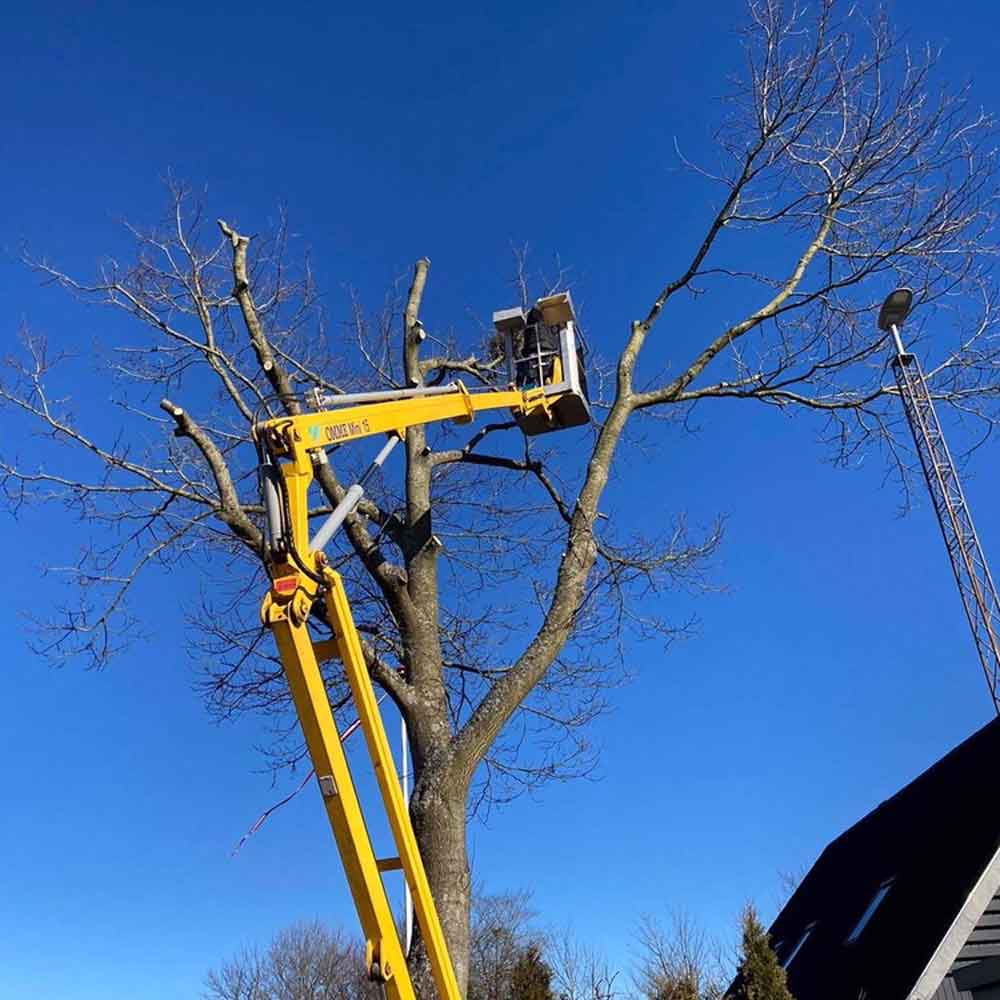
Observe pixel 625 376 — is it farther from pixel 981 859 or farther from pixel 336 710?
pixel 981 859

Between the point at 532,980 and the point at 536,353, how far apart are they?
11461 mm

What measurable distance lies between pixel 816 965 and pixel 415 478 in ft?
29.5

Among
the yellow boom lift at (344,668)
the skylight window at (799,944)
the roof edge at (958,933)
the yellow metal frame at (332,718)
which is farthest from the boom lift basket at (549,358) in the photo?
the skylight window at (799,944)

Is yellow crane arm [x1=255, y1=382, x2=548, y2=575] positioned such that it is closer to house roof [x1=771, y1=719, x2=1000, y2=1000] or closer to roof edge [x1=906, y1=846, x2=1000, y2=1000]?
roof edge [x1=906, y1=846, x2=1000, y2=1000]

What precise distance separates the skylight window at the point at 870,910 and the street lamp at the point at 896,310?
6.52m

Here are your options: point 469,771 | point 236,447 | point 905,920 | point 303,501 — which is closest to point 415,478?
Result: point 236,447

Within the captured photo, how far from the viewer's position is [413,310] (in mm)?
9367

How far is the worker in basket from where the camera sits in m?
8.10

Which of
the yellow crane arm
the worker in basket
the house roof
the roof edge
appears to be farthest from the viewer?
the house roof

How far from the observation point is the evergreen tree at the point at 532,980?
15.0m

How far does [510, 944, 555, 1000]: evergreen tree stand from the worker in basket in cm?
1056

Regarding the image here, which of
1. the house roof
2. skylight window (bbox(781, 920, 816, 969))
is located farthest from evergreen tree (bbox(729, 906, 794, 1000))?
skylight window (bbox(781, 920, 816, 969))

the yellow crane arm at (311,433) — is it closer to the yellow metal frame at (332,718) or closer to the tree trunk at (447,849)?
the yellow metal frame at (332,718)

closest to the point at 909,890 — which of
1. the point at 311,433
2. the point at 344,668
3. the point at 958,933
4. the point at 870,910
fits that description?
the point at 870,910
